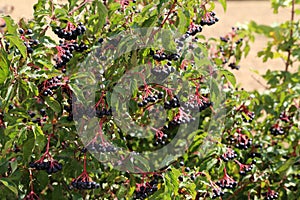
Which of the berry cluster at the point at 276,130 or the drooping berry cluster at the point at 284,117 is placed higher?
the drooping berry cluster at the point at 284,117

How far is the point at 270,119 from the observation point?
4344 mm

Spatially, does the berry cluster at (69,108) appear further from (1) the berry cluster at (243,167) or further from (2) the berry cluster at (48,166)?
(1) the berry cluster at (243,167)

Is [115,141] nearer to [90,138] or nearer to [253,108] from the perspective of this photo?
[90,138]

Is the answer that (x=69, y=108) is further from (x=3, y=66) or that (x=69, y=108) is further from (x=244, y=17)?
(x=244, y=17)

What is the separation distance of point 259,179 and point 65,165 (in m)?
1.28

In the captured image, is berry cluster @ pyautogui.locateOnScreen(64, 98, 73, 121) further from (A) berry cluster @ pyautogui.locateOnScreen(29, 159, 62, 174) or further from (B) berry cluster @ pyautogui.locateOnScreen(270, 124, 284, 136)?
(B) berry cluster @ pyautogui.locateOnScreen(270, 124, 284, 136)

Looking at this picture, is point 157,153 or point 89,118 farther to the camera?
point 157,153

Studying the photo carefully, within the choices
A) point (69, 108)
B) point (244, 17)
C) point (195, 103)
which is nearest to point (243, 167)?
point (195, 103)

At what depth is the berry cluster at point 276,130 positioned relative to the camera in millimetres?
4164

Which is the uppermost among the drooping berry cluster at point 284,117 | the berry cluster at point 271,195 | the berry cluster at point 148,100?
the berry cluster at point 148,100

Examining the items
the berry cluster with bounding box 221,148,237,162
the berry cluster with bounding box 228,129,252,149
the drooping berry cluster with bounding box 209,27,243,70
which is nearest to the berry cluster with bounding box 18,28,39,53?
the berry cluster with bounding box 221,148,237,162

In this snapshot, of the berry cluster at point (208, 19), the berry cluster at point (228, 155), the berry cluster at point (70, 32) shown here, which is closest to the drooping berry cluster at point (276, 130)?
the berry cluster at point (228, 155)

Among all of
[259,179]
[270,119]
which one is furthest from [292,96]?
[259,179]

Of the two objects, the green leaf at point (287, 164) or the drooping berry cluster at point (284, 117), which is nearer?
the green leaf at point (287, 164)
